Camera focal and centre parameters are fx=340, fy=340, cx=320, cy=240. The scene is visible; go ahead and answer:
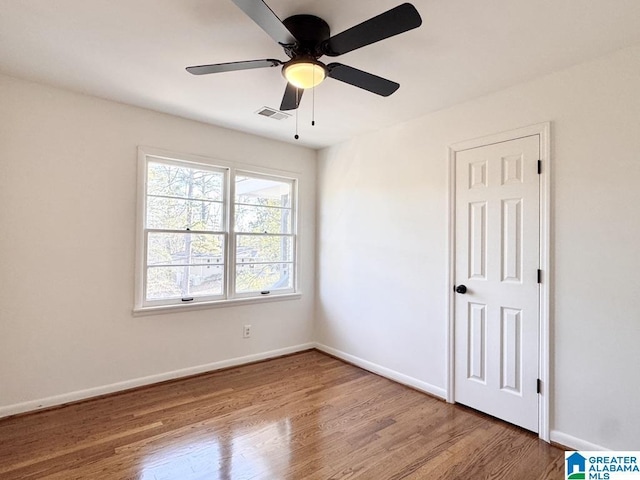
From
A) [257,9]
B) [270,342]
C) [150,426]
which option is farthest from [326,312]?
[257,9]

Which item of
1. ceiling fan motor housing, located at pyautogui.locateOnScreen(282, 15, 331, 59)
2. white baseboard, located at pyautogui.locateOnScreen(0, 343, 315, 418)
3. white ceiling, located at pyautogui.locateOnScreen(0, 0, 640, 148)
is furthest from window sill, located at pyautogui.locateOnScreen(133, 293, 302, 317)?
ceiling fan motor housing, located at pyautogui.locateOnScreen(282, 15, 331, 59)

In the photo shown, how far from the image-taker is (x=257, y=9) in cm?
139

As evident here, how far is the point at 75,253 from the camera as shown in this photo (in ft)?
9.23

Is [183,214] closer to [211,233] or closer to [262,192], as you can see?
[211,233]

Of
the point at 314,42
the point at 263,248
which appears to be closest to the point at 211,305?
the point at 263,248

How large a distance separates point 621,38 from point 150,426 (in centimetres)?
392

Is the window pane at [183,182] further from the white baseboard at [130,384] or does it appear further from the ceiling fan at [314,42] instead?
the white baseboard at [130,384]

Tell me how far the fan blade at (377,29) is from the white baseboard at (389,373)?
2.76 metres

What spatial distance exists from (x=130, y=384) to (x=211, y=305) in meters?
0.97

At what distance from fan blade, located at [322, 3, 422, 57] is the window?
2201mm

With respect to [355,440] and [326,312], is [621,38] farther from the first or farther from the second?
[326,312]

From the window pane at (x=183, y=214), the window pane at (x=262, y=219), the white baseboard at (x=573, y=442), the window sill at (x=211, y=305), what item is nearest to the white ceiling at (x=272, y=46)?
the window pane at (x=183, y=214)

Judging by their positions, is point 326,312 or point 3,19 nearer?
point 3,19

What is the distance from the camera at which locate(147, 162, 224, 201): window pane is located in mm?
3264
